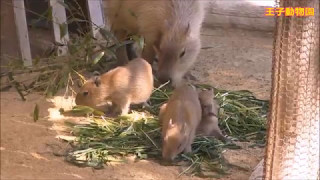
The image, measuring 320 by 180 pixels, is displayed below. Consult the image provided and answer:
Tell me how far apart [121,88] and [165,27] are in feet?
3.53

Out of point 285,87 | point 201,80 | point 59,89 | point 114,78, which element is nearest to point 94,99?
point 114,78

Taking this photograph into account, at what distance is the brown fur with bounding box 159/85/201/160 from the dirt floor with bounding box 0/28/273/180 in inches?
6.2

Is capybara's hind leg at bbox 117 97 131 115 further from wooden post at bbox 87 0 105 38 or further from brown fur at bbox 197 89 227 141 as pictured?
wooden post at bbox 87 0 105 38

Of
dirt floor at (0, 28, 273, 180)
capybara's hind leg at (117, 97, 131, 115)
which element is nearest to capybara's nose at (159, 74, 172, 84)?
dirt floor at (0, 28, 273, 180)

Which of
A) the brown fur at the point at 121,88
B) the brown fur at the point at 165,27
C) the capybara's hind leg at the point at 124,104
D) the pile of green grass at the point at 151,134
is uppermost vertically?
the brown fur at the point at 165,27

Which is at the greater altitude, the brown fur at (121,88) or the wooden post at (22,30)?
the wooden post at (22,30)

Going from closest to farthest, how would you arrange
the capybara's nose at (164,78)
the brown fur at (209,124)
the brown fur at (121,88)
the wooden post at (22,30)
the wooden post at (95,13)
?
the brown fur at (209,124), the brown fur at (121,88), the capybara's nose at (164,78), the wooden post at (22,30), the wooden post at (95,13)

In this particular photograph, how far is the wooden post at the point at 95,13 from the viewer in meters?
6.61

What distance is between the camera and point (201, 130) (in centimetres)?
480

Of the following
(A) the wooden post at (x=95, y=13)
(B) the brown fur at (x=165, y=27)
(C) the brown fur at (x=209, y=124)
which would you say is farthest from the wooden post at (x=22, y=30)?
(C) the brown fur at (x=209, y=124)

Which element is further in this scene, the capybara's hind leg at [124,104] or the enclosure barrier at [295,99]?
the capybara's hind leg at [124,104]

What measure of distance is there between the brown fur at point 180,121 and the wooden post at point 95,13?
84.3 inches

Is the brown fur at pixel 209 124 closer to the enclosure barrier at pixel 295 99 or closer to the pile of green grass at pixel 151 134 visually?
the pile of green grass at pixel 151 134

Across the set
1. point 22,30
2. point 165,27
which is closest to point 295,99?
point 165,27
